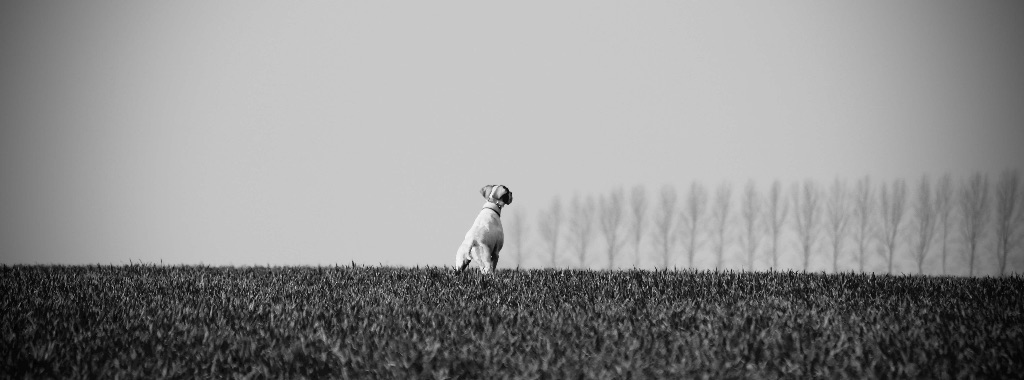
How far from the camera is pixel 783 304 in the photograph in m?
5.69

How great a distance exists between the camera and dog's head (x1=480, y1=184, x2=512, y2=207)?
953 centimetres

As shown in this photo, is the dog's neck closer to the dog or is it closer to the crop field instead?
the dog

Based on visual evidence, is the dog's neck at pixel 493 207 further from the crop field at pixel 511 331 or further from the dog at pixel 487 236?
the crop field at pixel 511 331

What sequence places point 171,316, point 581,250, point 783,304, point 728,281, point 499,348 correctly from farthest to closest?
point 581,250 → point 728,281 → point 783,304 → point 171,316 → point 499,348

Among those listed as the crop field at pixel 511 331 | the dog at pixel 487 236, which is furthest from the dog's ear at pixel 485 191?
the crop field at pixel 511 331

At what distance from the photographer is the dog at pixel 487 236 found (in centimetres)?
912

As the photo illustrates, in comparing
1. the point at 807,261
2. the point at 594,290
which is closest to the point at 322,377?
the point at 594,290

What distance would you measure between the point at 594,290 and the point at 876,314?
96.7 inches

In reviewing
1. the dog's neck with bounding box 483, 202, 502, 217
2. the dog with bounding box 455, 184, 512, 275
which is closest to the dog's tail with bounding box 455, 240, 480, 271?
the dog with bounding box 455, 184, 512, 275

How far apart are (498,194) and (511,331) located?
4961 mm

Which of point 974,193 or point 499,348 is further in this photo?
point 974,193

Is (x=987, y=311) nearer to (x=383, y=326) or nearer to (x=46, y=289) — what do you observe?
(x=383, y=326)

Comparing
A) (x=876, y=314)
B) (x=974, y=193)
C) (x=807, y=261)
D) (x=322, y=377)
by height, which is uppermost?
(x=974, y=193)

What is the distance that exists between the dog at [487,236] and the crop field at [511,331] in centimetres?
186
